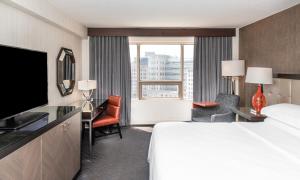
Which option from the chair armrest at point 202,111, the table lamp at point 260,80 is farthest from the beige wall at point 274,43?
the chair armrest at point 202,111

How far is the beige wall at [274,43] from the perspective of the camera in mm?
3355

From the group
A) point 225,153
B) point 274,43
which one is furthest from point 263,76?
point 225,153

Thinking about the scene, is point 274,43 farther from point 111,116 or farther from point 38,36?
point 38,36

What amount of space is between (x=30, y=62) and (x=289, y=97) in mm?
3195

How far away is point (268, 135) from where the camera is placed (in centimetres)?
240

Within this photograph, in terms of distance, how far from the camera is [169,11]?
11.9 ft

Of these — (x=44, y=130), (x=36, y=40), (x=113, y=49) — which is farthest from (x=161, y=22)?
(x=44, y=130)

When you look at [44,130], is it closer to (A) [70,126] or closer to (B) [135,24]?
(A) [70,126]

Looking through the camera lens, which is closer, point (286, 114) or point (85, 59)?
point (286, 114)

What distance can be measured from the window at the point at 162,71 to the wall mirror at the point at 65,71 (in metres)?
1.43

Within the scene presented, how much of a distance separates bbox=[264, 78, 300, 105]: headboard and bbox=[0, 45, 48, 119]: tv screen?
304 cm

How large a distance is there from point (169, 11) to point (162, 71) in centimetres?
204

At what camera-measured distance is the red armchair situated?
3976 millimetres

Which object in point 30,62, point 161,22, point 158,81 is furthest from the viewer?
point 158,81
